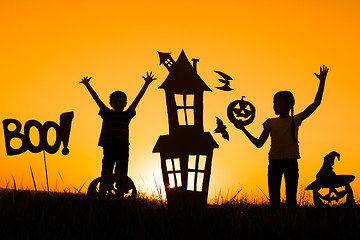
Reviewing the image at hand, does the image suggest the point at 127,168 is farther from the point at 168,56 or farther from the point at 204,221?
the point at 204,221

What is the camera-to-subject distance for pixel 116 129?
7.13 m

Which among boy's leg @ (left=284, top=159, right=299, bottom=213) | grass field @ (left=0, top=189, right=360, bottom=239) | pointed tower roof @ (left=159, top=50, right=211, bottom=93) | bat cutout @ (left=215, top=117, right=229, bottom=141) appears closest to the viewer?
grass field @ (left=0, top=189, right=360, bottom=239)

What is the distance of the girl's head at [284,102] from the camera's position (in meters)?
5.98

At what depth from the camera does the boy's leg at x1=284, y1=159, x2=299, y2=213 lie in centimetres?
588

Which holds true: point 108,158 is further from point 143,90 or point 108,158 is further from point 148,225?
point 148,225

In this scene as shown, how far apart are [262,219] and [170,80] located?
8.99 ft

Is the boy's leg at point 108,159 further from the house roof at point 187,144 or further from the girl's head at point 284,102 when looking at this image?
the girl's head at point 284,102

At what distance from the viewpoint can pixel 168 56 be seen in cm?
681

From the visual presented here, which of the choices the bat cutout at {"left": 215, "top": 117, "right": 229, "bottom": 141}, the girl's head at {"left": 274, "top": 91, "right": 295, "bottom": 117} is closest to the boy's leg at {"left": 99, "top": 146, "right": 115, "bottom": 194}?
the bat cutout at {"left": 215, "top": 117, "right": 229, "bottom": 141}

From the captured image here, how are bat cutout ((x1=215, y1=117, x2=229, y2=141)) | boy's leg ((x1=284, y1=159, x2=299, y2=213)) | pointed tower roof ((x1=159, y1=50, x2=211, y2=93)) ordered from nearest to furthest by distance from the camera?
1. boy's leg ((x1=284, y1=159, x2=299, y2=213))
2. bat cutout ((x1=215, y1=117, x2=229, y2=141))
3. pointed tower roof ((x1=159, y1=50, x2=211, y2=93))

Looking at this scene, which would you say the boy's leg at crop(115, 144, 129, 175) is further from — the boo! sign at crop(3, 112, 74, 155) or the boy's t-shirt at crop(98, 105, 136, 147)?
the boo! sign at crop(3, 112, 74, 155)

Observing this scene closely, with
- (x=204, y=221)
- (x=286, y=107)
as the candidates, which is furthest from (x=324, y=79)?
(x=204, y=221)

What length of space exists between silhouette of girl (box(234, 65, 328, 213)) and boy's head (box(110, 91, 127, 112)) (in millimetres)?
1979

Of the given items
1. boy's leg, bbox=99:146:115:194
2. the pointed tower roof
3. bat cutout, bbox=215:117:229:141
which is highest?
the pointed tower roof
